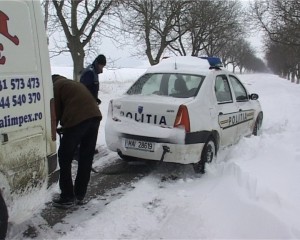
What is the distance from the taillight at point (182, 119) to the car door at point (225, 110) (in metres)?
0.97

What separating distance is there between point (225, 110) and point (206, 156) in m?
1.02

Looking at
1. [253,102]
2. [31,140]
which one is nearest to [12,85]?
[31,140]

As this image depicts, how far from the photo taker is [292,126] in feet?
32.9

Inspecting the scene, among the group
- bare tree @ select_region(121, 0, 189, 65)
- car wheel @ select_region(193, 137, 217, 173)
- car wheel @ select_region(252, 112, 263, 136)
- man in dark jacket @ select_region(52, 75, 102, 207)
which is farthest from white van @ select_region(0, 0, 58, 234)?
bare tree @ select_region(121, 0, 189, 65)

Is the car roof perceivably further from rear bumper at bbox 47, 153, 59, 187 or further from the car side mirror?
rear bumper at bbox 47, 153, 59, 187

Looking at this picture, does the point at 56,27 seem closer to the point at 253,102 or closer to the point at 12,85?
the point at 253,102

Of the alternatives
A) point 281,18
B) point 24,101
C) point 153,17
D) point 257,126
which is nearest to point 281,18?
point 281,18

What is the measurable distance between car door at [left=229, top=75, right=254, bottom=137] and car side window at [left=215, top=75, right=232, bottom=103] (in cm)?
24

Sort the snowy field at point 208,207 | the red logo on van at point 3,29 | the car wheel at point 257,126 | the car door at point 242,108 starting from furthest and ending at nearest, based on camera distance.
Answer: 1. the car wheel at point 257,126
2. the car door at point 242,108
3. the snowy field at point 208,207
4. the red logo on van at point 3,29

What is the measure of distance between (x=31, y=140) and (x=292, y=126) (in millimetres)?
8033

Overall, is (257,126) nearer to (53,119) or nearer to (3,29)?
(53,119)

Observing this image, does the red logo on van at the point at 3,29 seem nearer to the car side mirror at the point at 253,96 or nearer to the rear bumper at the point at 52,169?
the rear bumper at the point at 52,169

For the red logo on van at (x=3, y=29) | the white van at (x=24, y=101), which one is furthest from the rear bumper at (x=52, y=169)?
the red logo on van at (x=3, y=29)

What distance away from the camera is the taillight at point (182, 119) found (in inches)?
220
